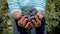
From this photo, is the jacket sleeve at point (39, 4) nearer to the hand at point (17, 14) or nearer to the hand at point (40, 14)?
the hand at point (40, 14)

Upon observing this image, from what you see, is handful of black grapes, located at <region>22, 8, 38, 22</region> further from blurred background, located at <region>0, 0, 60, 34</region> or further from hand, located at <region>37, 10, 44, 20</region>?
blurred background, located at <region>0, 0, 60, 34</region>

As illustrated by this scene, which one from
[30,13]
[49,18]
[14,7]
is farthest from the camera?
[49,18]

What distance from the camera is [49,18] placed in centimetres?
321

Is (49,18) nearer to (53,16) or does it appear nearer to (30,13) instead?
(53,16)

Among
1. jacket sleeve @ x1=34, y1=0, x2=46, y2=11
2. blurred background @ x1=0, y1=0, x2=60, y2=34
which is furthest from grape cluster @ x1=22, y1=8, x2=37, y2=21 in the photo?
blurred background @ x1=0, y1=0, x2=60, y2=34

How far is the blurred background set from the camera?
3205 millimetres


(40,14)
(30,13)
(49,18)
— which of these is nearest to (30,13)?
(30,13)

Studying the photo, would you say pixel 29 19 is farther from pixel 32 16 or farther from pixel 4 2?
pixel 4 2

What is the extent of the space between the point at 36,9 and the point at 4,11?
69.4 inches

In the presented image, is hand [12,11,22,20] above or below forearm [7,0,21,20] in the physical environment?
below

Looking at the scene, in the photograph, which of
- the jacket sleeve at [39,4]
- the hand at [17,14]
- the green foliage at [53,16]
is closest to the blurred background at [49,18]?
the green foliage at [53,16]

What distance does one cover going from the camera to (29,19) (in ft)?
5.18

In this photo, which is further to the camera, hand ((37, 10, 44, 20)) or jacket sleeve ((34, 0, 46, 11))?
jacket sleeve ((34, 0, 46, 11))

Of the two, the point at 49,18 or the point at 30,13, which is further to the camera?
the point at 49,18
